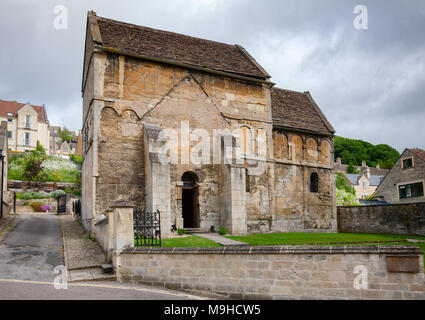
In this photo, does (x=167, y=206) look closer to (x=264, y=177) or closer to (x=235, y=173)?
(x=235, y=173)

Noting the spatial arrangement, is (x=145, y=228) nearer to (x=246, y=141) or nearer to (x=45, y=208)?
(x=246, y=141)

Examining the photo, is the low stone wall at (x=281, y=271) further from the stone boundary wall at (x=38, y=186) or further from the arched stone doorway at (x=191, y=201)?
the stone boundary wall at (x=38, y=186)

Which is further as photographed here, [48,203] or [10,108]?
[10,108]

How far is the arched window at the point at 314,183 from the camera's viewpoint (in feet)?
83.4

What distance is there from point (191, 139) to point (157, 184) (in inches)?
159

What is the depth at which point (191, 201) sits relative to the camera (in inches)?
839

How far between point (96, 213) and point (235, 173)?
6.91 meters

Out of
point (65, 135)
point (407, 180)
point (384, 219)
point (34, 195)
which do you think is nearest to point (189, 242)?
point (384, 219)

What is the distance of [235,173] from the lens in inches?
746

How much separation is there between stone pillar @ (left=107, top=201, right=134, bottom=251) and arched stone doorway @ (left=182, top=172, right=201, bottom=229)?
25.8 feet

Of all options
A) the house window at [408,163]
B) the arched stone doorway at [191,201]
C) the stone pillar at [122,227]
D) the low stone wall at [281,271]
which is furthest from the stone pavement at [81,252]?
the house window at [408,163]

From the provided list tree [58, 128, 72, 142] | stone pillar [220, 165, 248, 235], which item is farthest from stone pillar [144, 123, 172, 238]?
tree [58, 128, 72, 142]

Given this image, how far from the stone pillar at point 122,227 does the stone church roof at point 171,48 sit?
32.0 feet
